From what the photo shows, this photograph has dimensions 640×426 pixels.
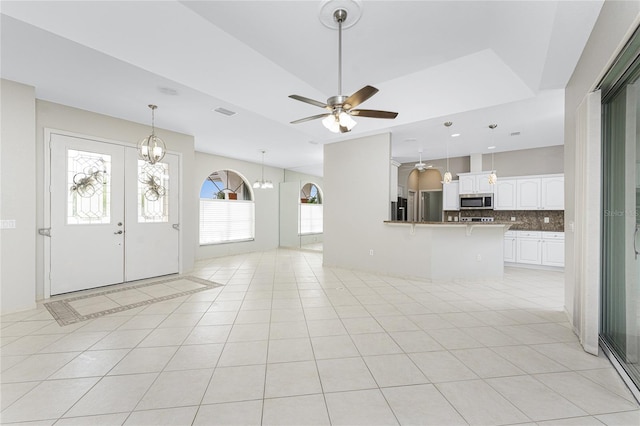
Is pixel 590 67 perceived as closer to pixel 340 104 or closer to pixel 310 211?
pixel 340 104

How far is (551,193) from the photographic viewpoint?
5965mm

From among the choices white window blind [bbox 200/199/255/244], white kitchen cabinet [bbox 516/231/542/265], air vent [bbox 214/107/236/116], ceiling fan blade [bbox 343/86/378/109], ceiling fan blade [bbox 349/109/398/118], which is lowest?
white kitchen cabinet [bbox 516/231/542/265]

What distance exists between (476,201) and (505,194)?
641 millimetres

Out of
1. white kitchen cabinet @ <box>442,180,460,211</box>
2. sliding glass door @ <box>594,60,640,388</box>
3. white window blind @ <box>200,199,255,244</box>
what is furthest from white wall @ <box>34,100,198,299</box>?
white kitchen cabinet @ <box>442,180,460,211</box>

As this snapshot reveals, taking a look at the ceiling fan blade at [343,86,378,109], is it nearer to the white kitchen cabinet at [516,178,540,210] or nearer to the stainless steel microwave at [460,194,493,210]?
the stainless steel microwave at [460,194,493,210]

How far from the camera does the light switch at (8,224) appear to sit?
3277 mm

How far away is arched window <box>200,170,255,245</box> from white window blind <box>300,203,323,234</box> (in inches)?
76.6

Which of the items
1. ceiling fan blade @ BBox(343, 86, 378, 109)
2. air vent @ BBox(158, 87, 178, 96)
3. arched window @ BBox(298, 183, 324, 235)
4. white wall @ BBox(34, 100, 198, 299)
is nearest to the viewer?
ceiling fan blade @ BBox(343, 86, 378, 109)

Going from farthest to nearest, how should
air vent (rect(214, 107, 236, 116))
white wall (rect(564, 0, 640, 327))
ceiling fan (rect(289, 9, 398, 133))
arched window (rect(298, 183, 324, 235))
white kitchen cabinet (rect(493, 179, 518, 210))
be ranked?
arched window (rect(298, 183, 324, 235)), white kitchen cabinet (rect(493, 179, 518, 210)), air vent (rect(214, 107, 236, 116)), ceiling fan (rect(289, 9, 398, 133)), white wall (rect(564, 0, 640, 327))

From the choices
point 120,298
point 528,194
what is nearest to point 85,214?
point 120,298

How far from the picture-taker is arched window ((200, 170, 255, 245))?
7.32 metres

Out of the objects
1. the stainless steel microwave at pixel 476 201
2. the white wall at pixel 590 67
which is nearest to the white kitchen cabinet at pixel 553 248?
the stainless steel microwave at pixel 476 201

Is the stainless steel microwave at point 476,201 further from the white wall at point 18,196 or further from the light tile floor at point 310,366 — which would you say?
the white wall at point 18,196

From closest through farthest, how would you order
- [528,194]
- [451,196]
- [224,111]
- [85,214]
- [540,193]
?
[85,214] < [224,111] < [540,193] < [528,194] < [451,196]
